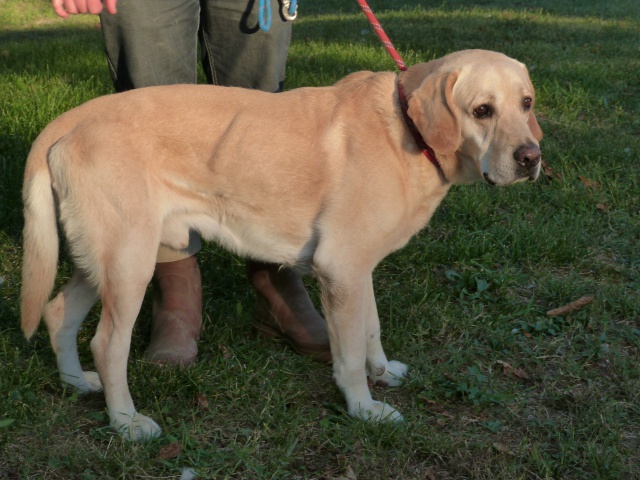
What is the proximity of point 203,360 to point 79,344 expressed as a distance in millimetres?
533

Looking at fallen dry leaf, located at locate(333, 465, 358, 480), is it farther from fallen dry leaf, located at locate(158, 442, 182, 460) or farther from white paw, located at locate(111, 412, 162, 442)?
white paw, located at locate(111, 412, 162, 442)

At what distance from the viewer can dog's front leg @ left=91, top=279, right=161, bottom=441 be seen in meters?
2.54

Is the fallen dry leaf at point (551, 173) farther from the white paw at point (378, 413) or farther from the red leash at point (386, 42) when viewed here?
the white paw at point (378, 413)

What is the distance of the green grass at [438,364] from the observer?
2.46 meters

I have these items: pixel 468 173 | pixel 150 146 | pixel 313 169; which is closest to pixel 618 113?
pixel 468 173

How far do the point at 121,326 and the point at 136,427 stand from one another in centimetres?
33

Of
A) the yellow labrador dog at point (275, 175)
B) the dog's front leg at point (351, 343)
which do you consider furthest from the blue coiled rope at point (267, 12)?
the dog's front leg at point (351, 343)

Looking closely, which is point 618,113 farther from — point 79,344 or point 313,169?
point 79,344

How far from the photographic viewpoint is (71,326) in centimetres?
284

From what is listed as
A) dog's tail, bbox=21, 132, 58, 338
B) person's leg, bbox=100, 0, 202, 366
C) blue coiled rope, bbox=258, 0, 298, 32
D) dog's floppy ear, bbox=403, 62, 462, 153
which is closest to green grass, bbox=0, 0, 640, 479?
person's leg, bbox=100, 0, 202, 366

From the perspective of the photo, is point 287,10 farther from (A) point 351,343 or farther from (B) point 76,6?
(A) point 351,343

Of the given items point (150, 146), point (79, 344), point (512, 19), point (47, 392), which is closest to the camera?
point (150, 146)

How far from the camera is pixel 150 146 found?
101 inches

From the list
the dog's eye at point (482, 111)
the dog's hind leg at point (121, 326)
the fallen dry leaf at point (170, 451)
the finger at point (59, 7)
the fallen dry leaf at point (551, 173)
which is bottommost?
the fallen dry leaf at point (551, 173)
